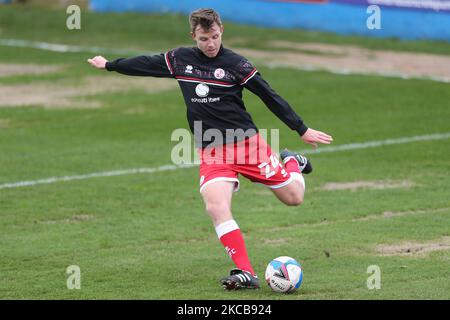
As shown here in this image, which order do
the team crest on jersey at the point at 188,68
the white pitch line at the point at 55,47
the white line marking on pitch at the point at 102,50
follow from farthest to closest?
the white pitch line at the point at 55,47
the white line marking on pitch at the point at 102,50
the team crest on jersey at the point at 188,68

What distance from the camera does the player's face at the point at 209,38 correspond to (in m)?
8.94

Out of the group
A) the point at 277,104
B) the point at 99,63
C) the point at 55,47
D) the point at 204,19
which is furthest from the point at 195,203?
the point at 55,47

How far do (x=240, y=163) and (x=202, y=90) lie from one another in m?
0.72

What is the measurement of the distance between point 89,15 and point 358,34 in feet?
27.0

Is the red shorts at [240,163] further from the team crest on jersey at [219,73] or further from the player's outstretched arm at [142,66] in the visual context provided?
the player's outstretched arm at [142,66]

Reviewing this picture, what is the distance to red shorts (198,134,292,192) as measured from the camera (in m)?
9.08

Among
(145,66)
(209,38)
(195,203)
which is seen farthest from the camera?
(195,203)

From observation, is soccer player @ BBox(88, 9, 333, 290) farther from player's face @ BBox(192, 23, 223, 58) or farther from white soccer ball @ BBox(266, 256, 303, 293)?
white soccer ball @ BBox(266, 256, 303, 293)

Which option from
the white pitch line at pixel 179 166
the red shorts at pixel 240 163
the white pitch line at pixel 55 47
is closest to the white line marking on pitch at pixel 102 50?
the white pitch line at pixel 55 47

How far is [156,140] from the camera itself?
16281mm

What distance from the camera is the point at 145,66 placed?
952 cm

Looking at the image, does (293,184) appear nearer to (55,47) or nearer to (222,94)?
(222,94)
